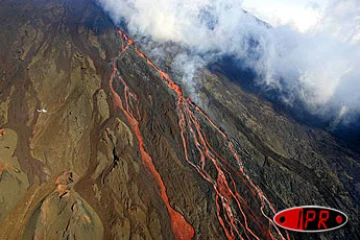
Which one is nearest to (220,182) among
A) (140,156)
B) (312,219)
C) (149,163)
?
(149,163)

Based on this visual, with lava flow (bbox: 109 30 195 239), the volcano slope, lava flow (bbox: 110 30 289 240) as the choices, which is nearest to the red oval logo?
lava flow (bbox: 110 30 289 240)

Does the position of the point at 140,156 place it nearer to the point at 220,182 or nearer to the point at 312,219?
the point at 220,182

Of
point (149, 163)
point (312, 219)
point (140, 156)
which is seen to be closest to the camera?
point (312, 219)

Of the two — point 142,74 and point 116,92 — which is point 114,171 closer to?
point 116,92

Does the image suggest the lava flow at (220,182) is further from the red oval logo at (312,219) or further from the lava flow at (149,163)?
the red oval logo at (312,219)

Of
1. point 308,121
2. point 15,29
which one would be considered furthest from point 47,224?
point 15,29

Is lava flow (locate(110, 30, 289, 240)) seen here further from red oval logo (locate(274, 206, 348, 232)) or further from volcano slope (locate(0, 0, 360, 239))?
red oval logo (locate(274, 206, 348, 232))
